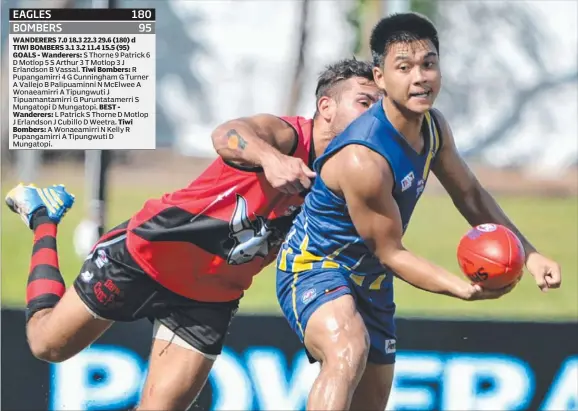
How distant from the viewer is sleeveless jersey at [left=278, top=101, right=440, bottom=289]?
3838 mm

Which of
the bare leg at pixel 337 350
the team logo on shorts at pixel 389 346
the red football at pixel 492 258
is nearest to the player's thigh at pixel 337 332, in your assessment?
the bare leg at pixel 337 350

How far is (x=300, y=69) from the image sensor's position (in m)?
5.51

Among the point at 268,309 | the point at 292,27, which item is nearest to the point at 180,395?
the point at 268,309

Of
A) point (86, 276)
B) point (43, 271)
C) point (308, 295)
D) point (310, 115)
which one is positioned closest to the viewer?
point (308, 295)

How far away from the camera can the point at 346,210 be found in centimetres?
398

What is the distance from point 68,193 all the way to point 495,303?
2.24m

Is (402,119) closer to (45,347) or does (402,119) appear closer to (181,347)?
(181,347)

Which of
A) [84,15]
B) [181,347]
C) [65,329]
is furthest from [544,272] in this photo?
[84,15]

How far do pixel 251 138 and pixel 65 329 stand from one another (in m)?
1.24

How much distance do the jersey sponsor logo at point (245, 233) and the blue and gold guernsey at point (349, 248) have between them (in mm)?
145

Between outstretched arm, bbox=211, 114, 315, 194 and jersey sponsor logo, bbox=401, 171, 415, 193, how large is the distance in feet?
1.08

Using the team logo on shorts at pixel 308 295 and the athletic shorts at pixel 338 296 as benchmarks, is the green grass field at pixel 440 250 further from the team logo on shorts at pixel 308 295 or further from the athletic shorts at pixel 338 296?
the team logo on shorts at pixel 308 295

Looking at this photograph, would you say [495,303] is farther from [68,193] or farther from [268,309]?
[68,193]

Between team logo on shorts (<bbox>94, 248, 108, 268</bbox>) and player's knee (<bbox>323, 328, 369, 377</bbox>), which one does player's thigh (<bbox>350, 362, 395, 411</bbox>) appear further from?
team logo on shorts (<bbox>94, 248, 108, 268</bbox>)
